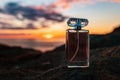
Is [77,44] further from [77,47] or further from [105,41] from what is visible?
[105,41]

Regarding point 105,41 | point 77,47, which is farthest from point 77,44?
point 105,41

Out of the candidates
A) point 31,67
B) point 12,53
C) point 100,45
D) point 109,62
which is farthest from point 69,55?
point 12,53

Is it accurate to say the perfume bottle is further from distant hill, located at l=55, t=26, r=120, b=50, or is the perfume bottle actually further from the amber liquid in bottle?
distant hill, located at l=55, t=26, r=120, b=50

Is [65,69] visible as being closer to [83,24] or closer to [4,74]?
[83,24]

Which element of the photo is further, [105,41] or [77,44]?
[105,41]

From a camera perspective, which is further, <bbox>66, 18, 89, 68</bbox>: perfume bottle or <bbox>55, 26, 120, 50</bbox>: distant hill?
<bbox>55, 26, 120, 50</bbox>: distant hill

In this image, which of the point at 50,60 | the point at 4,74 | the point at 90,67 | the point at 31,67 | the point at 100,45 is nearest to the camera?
the point at 90,67

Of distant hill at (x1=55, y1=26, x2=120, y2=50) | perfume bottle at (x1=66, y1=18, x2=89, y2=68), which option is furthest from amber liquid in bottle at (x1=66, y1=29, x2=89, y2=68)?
distant hill at (x1=55, y1=26, x2=120, y2=50)

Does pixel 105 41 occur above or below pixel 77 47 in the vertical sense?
below
